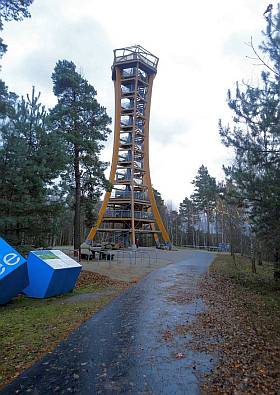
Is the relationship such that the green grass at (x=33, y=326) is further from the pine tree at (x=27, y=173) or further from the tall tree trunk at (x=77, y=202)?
the tall tree trunk at (x=77, y=202)

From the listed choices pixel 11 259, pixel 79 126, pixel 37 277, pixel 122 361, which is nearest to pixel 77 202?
pixel 79 126

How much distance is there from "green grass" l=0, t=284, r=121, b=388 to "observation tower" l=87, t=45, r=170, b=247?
100ft

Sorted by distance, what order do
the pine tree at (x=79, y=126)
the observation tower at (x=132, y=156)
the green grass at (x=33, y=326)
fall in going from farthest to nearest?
the observation tower at (x=132, y=156) < the pine tree at (x=79, y=126) < the green grass at (x=33, y=326)

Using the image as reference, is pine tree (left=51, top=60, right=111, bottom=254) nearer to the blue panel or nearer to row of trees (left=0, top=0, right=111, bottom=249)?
row of trees (left=0, top=0, right=111, bottom=249)

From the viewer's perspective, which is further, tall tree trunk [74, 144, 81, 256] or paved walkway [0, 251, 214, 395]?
tall tree trunk [74, 144, 81, 256]

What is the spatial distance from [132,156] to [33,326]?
3608cm

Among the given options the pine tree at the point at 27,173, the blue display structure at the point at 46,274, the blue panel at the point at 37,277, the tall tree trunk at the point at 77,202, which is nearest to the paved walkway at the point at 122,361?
the blue display structure at the point at 46,274

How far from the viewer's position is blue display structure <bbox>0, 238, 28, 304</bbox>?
8.16 metres

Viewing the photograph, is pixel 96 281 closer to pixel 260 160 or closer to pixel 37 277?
pixel 37 277

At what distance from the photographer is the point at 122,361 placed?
476cm

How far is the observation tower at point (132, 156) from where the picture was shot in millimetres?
41031

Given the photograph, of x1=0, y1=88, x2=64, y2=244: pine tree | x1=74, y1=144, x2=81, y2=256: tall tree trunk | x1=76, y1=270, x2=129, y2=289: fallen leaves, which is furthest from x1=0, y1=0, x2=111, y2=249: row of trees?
x1=74, y1=144, x2=81, y2=256: tall tree trunk

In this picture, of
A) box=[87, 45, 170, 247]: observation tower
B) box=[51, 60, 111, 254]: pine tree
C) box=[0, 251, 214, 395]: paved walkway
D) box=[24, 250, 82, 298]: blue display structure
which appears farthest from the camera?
box=[87, 45, 170, 247]: observation tower

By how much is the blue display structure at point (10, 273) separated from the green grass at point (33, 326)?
43cm
